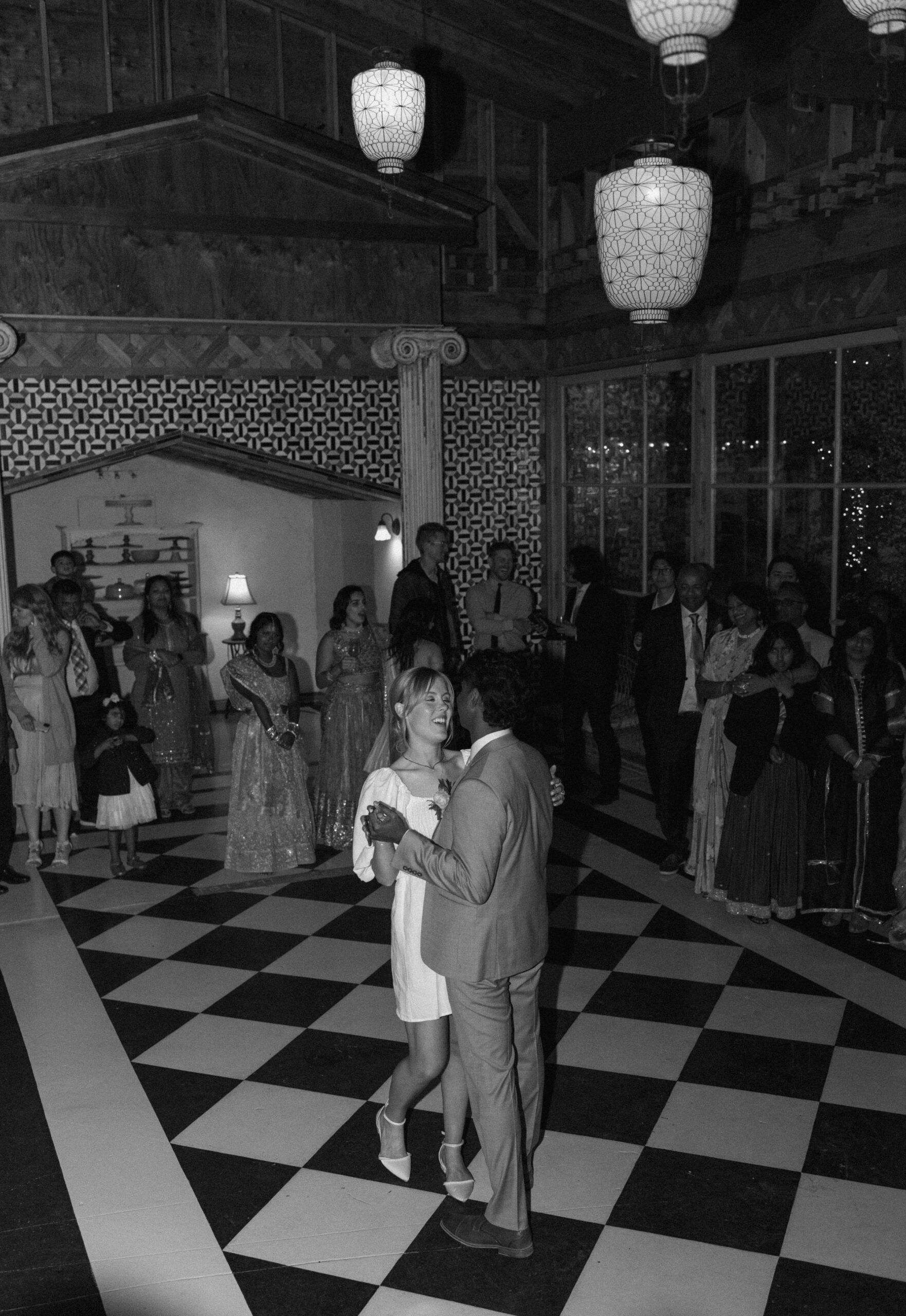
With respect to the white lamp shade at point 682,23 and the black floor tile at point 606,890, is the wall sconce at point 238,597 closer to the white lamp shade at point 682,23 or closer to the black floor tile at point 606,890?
the black floor tile at point 606,890

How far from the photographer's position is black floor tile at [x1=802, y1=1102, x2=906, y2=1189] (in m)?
3.71

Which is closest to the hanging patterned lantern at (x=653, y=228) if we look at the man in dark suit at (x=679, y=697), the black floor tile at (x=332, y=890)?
the man in dark suit at (x=679, y=697)

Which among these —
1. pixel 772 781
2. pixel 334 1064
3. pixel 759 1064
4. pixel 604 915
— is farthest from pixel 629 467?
pixel 334 1064

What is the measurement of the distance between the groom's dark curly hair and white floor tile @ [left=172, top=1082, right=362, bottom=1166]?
5.26 feet

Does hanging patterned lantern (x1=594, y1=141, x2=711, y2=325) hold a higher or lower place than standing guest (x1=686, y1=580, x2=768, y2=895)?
higher

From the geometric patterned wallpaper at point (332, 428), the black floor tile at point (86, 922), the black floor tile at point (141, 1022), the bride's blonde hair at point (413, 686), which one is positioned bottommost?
the black floor tile at point (141, 1022)

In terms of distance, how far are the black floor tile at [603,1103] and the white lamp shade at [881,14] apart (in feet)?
11.3

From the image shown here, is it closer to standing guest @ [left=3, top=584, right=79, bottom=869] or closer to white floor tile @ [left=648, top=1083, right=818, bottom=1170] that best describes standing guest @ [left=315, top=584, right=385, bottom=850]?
standing guest @ [left=3, top=584, right=79, bottom=869]

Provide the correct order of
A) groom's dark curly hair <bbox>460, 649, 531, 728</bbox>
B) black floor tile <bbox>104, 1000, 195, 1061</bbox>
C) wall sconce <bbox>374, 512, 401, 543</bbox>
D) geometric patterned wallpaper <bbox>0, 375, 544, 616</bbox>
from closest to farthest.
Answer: groom's dark curly hair <bbox>460, 649, 531, 728</bbox>
black floor tile <bbox>104, 1000, 195, 1061</bbox>
geometric patterned wallpaper <bbox>0, 375, 544, 616</bbox>
wall sconce <bbox>374, 512, 401, 543</bbox>

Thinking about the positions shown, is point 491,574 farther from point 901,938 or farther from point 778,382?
point 901,938

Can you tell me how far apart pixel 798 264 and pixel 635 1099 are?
4547 millimetres

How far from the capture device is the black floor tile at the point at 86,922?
5727 millimetres

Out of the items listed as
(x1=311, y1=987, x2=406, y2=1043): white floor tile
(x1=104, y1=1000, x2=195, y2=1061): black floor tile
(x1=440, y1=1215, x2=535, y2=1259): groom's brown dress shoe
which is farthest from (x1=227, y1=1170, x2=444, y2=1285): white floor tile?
(x1=104, y1=1000, x2=195, y2=1061): black floor tile

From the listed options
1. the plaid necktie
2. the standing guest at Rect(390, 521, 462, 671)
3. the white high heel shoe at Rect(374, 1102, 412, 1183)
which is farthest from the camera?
the standing guest at Rect(390, 521, 462, 671)
